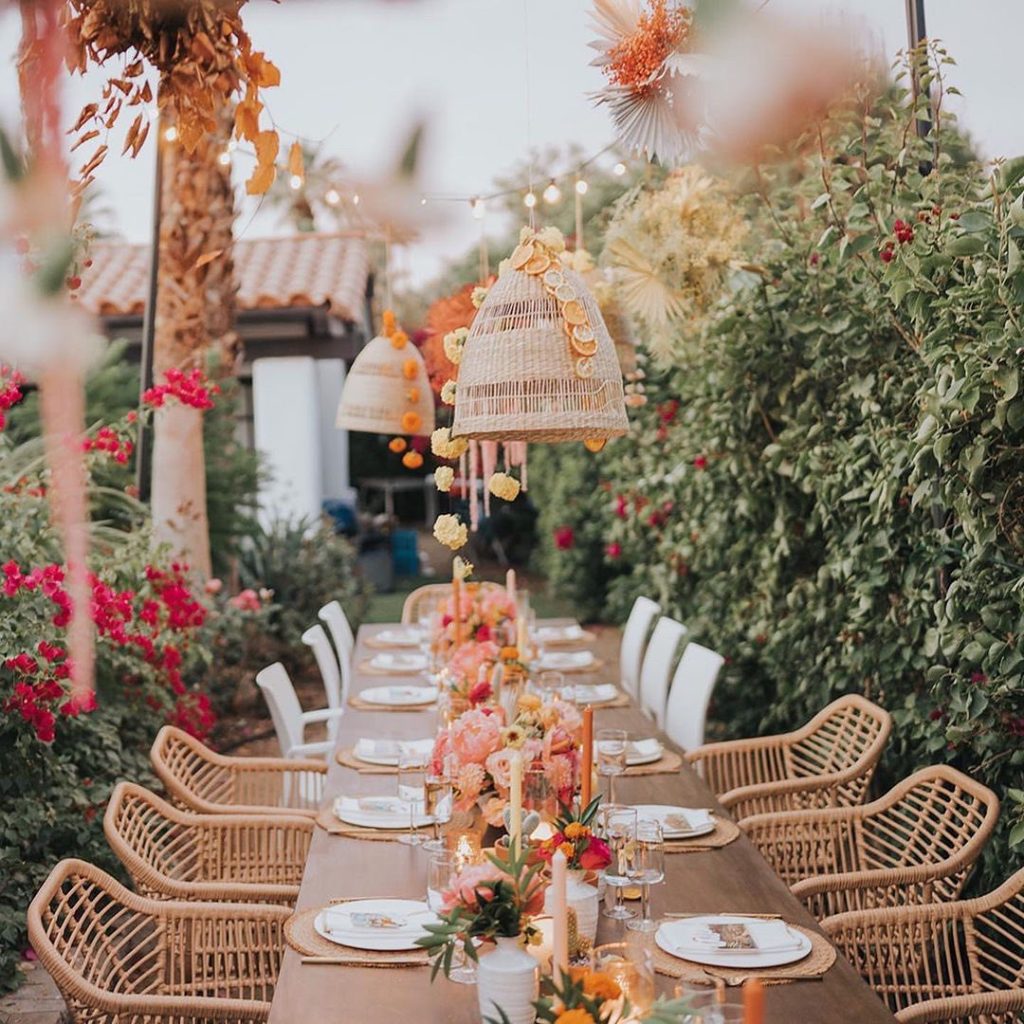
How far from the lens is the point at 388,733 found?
4.25 meters

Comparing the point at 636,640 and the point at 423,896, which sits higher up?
the point at 636,640

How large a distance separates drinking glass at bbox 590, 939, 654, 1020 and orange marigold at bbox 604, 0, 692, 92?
2733 mm

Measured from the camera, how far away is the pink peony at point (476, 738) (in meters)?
2.86

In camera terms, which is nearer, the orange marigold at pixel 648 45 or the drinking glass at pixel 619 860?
the drinking glass at pixel 619 860

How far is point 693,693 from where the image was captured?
464 cm

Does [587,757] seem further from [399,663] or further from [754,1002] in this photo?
[399,663]

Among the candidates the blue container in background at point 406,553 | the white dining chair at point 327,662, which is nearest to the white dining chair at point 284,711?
the white dining chair at point 327,662

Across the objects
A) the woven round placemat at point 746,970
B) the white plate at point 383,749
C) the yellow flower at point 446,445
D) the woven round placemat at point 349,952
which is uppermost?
the yellow flower at point 446,445

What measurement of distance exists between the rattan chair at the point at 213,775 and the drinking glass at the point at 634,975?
1725 millimetres

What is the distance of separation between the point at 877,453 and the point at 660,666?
1.67m

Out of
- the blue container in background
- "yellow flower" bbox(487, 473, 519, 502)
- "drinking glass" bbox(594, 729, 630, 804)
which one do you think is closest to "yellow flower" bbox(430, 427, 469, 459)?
"yellow flower" bbox(487, 473, 519, 502)

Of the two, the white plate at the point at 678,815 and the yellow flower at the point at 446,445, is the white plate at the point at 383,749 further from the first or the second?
the yellow flower at the point at 446,445

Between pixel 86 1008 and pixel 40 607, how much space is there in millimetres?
1911

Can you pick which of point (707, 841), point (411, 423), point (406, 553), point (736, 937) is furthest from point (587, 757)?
point (406, 553)
